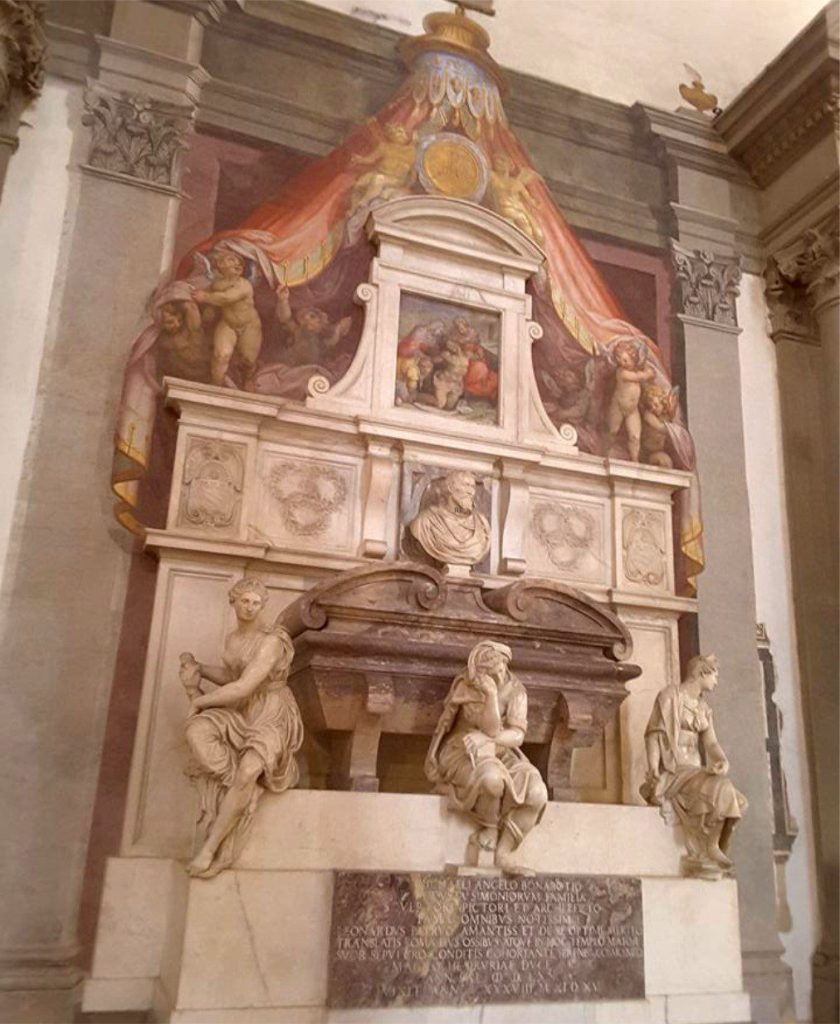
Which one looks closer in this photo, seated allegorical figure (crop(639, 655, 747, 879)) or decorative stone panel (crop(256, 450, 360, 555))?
seated allegorical figure (crop(639, 655, 747, 879))

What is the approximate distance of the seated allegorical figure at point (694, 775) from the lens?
5.81 metres

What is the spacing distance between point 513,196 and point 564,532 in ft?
9.37

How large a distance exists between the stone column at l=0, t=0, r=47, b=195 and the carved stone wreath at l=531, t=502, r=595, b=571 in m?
4.41

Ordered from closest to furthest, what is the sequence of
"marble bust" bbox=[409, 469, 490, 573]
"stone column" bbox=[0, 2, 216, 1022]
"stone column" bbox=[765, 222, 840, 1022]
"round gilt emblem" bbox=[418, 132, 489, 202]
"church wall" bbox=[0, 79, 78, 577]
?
"stone column" bbox=[0, 2, 216, 1022]
"church wall" bbox=[0, 79, 78, 577]
"marble bust" bbox=[409, 469, 490, 573]
"stone column" bbox=[765, 222, 840, 1022]
"round gilt emblem" bbox=[418, 132, 489, 202]

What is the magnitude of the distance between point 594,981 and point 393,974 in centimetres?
111

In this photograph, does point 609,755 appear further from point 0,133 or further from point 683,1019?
point 0,133

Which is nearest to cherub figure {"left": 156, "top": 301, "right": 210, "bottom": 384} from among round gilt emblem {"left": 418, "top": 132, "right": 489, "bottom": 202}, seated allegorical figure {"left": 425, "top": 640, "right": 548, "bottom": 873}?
round gilt emblem {"left": 418, "top": 132, "right": 489, "bottom": 202}

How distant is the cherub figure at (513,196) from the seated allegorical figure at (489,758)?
4047mm

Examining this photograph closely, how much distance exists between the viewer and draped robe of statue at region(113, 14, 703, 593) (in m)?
6.98

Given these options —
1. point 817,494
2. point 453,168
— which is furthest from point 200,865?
point 817,494

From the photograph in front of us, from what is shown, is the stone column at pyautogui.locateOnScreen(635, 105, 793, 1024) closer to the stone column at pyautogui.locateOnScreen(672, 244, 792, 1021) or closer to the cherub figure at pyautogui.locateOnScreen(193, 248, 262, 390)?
the stone column at pyautogui.locateOnScreen(672, 244, 792, 1021)

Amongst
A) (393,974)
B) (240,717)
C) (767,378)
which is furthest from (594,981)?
(767,378)

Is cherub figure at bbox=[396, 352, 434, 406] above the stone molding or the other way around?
the other way around

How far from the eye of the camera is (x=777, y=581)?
26.3 feet
